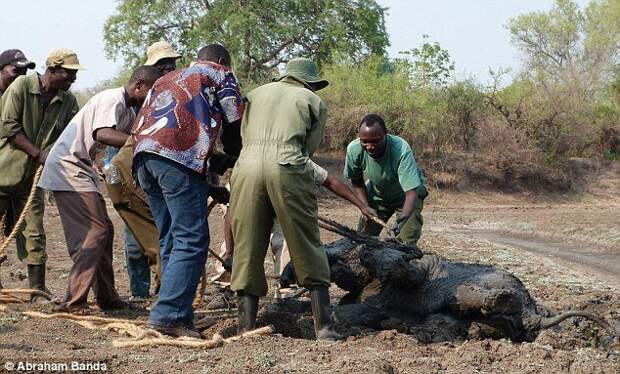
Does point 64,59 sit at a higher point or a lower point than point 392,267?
higher

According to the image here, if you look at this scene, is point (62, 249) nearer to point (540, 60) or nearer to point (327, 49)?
point (327, 49)

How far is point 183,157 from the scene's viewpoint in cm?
546

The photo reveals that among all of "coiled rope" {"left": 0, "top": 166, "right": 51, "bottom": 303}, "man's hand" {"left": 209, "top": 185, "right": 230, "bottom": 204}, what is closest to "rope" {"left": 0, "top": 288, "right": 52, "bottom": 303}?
"coiled rope" {"left": 0, "top": 166, "right": 51, "bottom": 303}

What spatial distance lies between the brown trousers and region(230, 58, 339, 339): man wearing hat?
1.33 meters

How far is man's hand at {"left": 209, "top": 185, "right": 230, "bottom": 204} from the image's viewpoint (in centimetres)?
631

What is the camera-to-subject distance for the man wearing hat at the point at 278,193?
552 cm

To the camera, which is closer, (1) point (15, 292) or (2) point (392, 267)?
(2) point (392, 267)

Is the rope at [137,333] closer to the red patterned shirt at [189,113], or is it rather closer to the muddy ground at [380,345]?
the muddy ground at [380,345]

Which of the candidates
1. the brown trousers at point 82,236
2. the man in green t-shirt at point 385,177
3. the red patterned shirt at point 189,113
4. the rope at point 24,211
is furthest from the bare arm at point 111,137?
the man in green t-shirt at point 385,177

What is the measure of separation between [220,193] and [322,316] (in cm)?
125

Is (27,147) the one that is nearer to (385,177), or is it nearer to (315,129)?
(315,129)

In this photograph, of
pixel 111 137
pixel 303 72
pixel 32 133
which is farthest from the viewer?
pixel 32 133

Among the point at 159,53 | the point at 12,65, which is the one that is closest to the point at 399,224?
the point at 159,53

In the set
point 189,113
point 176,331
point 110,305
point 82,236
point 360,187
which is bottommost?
point 110,305
